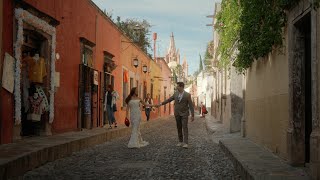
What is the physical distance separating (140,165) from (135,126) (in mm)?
3983

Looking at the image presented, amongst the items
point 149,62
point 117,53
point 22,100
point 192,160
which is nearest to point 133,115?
point 22,100

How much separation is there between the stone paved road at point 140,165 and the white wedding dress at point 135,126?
70 centimetres

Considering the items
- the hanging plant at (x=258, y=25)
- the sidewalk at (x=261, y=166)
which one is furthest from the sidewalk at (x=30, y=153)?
the hanging plant at (x=258, y=25)

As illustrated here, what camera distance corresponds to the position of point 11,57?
9961 mm

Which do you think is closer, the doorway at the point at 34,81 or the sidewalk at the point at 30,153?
the sidewalk at the point at 30,153

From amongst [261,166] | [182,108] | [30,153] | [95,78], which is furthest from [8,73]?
[95,78]

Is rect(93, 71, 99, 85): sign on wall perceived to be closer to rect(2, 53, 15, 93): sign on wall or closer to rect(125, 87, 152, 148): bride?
rect(125, 87, 152, 148): bride

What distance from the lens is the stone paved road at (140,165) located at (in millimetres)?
→ 7441

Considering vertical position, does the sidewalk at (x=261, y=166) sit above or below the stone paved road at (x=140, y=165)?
above

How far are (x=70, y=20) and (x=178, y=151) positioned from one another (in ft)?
18.9

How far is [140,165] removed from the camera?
862cm

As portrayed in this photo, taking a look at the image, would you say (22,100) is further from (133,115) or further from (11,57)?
(133,115)

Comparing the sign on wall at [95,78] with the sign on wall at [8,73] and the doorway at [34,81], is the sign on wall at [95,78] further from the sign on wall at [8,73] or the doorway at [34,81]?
the sign on wall at [8,73]

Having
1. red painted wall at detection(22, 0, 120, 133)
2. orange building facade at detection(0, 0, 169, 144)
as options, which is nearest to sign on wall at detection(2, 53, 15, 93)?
orange building facade at detection(0, 0, 169, 144)
